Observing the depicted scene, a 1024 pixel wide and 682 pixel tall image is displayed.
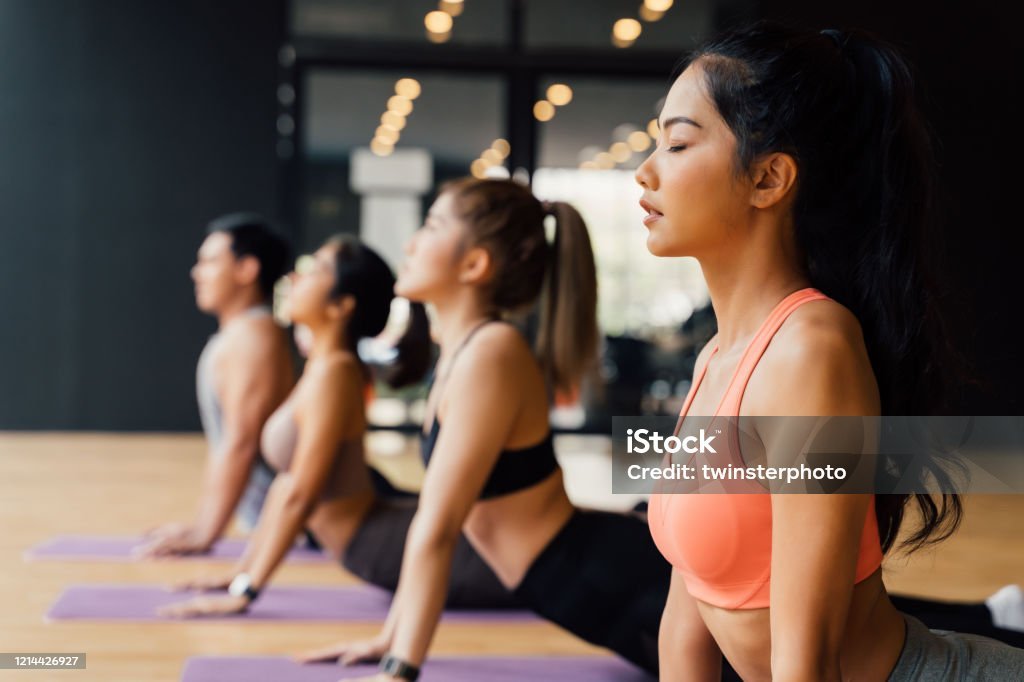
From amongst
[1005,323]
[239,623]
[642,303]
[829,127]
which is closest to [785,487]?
[829,127]

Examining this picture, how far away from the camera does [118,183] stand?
677 centimetres

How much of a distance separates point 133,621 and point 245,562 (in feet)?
0.92

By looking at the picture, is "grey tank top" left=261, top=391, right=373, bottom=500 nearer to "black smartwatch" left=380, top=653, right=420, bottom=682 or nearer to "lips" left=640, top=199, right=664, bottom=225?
"black smartwatch" left=380, top=653, right=420, bottom=682

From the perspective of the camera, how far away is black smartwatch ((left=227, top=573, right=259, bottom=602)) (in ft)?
7.94

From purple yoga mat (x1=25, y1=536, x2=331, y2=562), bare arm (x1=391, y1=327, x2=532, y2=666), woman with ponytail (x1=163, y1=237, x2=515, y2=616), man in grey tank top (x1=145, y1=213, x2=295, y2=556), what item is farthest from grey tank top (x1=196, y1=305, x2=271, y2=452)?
bare arm (x1=391, y1=327, x2=532, y2=666)

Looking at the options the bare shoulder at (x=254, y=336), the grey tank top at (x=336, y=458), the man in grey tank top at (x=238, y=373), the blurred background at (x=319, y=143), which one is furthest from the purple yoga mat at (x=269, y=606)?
the blurred background at (x=319, y=143)

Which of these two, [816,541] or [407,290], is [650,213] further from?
[407,290]

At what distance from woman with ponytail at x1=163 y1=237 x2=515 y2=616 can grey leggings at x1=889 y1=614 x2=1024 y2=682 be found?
162cm

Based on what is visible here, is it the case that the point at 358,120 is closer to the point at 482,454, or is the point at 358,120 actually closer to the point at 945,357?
the point at 482,454

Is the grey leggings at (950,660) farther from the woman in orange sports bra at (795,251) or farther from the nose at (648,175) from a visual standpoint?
the nose at (648,175)

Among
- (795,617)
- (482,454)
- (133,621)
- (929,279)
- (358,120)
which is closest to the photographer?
(795,617)

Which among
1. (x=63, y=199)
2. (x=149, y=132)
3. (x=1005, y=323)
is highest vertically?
(x=149, y=132)

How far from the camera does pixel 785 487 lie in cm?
96

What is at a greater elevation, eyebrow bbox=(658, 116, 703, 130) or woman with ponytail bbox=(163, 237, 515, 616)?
eyebrow bbox=(658, 116, 703, 130)
